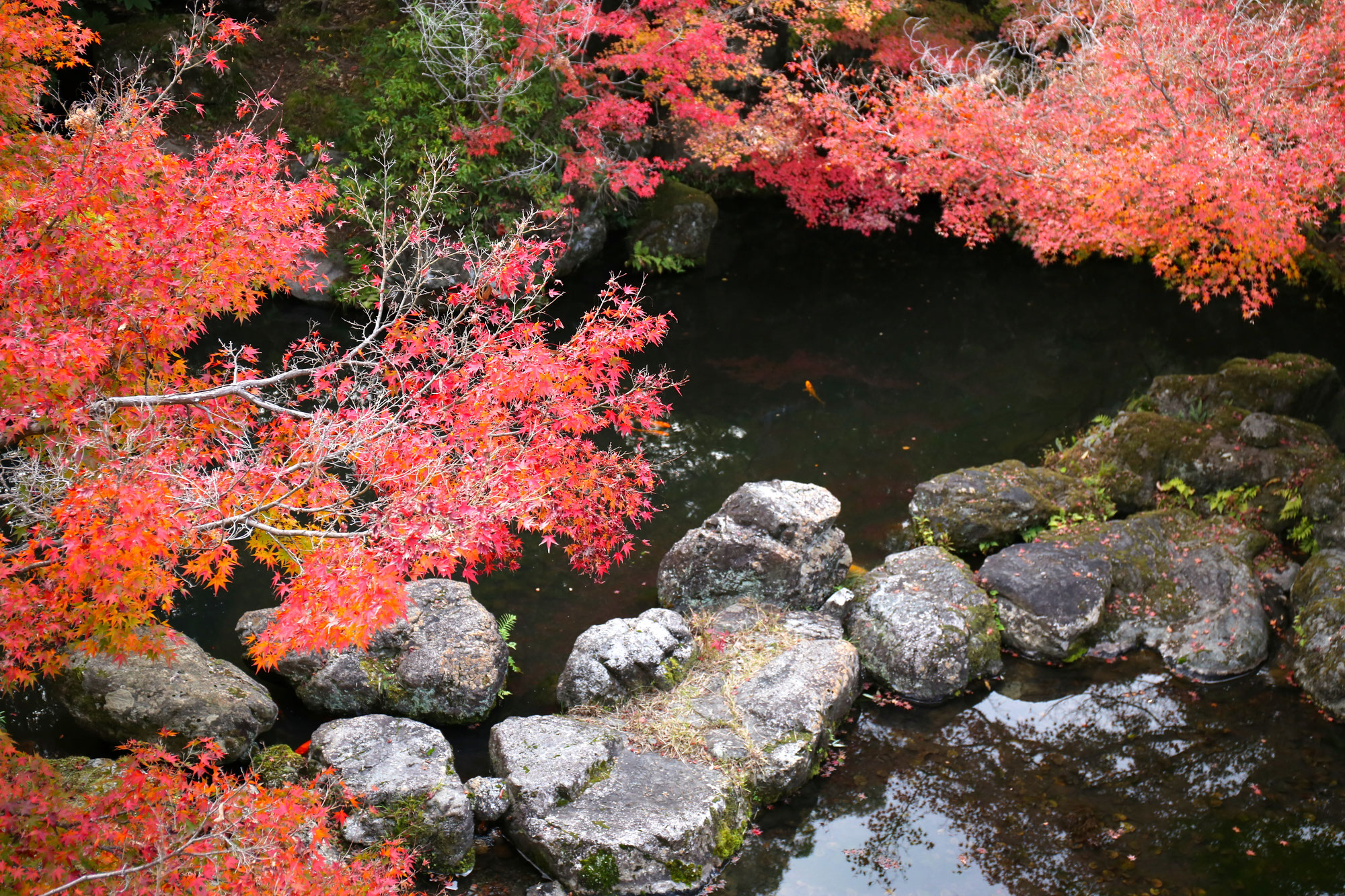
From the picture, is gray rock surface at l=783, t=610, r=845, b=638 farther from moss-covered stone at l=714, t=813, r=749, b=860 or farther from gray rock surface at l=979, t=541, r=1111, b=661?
moss-covered stone at l=714, t=813, r=749, b=860

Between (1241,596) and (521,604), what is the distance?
287 inches

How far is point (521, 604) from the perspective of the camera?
31.8 feet

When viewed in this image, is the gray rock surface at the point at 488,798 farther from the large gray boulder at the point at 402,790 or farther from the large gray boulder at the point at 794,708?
the large gray boulder at the point at 794,708

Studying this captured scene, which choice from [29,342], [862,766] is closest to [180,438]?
[29,342]

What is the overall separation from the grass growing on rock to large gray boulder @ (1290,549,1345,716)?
4.75 metres

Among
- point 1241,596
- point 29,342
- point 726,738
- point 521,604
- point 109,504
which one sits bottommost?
point 521,604

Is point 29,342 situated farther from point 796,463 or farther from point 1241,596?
point 1241,596

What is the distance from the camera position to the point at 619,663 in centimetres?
804

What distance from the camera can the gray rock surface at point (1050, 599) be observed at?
8.91 m

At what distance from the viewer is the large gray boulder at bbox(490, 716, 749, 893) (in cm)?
641

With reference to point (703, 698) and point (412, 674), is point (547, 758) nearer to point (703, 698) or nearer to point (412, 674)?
point (703, 698)

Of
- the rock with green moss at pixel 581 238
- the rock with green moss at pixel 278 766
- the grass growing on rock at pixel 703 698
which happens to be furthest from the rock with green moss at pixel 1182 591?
the rock with green moss at pixel 581 238

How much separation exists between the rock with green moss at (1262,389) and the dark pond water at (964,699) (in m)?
1.50

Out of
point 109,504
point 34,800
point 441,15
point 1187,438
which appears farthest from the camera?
point 441,15
